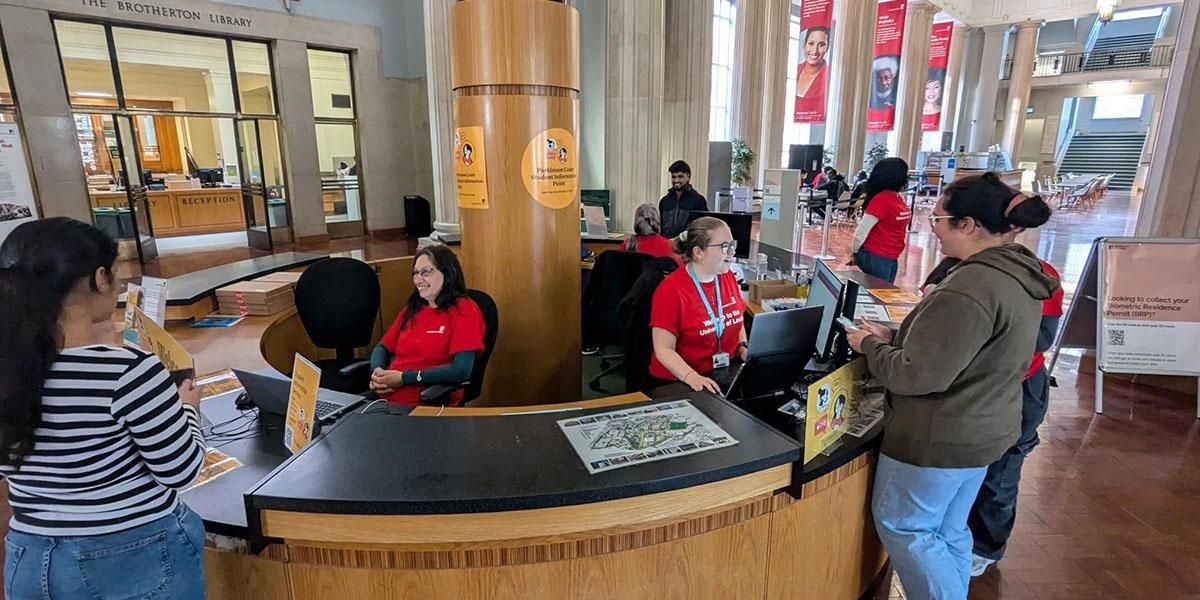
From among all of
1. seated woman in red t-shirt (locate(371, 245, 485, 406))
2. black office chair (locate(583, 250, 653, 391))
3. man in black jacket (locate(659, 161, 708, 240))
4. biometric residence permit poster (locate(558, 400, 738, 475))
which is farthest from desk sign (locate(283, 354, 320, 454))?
man in black jacket (locate(659, 161, 708, 240))

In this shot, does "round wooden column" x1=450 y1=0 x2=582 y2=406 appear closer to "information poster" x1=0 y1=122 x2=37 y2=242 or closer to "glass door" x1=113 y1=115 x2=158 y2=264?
"information poster" x1=0 y1=122 x2=37 y2=242

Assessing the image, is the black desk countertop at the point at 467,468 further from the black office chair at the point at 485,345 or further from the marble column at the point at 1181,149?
the marble column at the point at 1181,149

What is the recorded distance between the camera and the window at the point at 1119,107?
2317 centimetres

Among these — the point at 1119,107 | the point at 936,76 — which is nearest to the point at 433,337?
the point at 936,76

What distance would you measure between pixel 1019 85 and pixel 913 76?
3.86 m

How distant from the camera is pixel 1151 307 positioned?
12.6 ft


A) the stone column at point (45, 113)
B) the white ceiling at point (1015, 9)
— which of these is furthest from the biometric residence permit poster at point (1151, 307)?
the white ceiling at point (1015, 9)

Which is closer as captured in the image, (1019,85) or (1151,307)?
(1151,307)

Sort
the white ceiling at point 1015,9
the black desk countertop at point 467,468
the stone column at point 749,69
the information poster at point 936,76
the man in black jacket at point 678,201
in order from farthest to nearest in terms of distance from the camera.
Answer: the information poster at point 936,76
the white ceiling at point 1015,9
the stone column at point 749,69
the man in black jacket at point 678,201
the black desk countertop at point 467,468

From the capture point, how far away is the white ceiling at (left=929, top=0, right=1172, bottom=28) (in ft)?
56.1

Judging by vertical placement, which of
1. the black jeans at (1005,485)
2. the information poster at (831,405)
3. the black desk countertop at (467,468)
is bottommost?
the black jeans at (1005,485)

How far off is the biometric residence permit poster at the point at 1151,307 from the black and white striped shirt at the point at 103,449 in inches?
194

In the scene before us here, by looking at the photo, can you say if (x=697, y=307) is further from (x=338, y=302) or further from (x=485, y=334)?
(x=338, y=302)

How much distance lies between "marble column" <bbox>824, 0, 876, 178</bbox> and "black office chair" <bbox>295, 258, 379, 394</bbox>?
16.0 m
